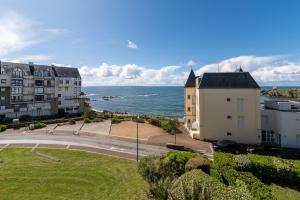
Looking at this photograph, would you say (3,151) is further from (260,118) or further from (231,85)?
(260,118)

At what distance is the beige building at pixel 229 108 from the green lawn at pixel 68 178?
2137cm

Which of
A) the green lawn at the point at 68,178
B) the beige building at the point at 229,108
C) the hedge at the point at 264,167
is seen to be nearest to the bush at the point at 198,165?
the hedge at the point at 264,167

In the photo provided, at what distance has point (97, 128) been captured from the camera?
54375 mm

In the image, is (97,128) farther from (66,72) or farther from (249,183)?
(249,183)

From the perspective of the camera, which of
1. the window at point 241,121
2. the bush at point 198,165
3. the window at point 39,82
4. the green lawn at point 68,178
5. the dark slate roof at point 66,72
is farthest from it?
the dark slate roof at point 66,72

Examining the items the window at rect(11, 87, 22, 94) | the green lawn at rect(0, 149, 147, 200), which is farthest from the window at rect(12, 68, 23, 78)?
the green lawn at rect(0, 149, 147, 200)

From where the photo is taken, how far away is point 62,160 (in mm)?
30266

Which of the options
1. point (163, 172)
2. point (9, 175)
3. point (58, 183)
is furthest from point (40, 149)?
point (163, 172)

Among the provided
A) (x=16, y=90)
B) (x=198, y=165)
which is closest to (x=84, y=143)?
(x=198, y=165)

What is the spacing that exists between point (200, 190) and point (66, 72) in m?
73.9

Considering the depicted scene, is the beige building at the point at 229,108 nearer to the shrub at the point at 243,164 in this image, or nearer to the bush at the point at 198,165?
the shrub at the point at 243,164

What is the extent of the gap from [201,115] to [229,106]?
5.86 metres

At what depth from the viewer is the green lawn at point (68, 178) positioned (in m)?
20.0

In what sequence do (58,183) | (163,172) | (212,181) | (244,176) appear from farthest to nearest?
(58,183) → (163,172) → (244,176) → (212,181)
